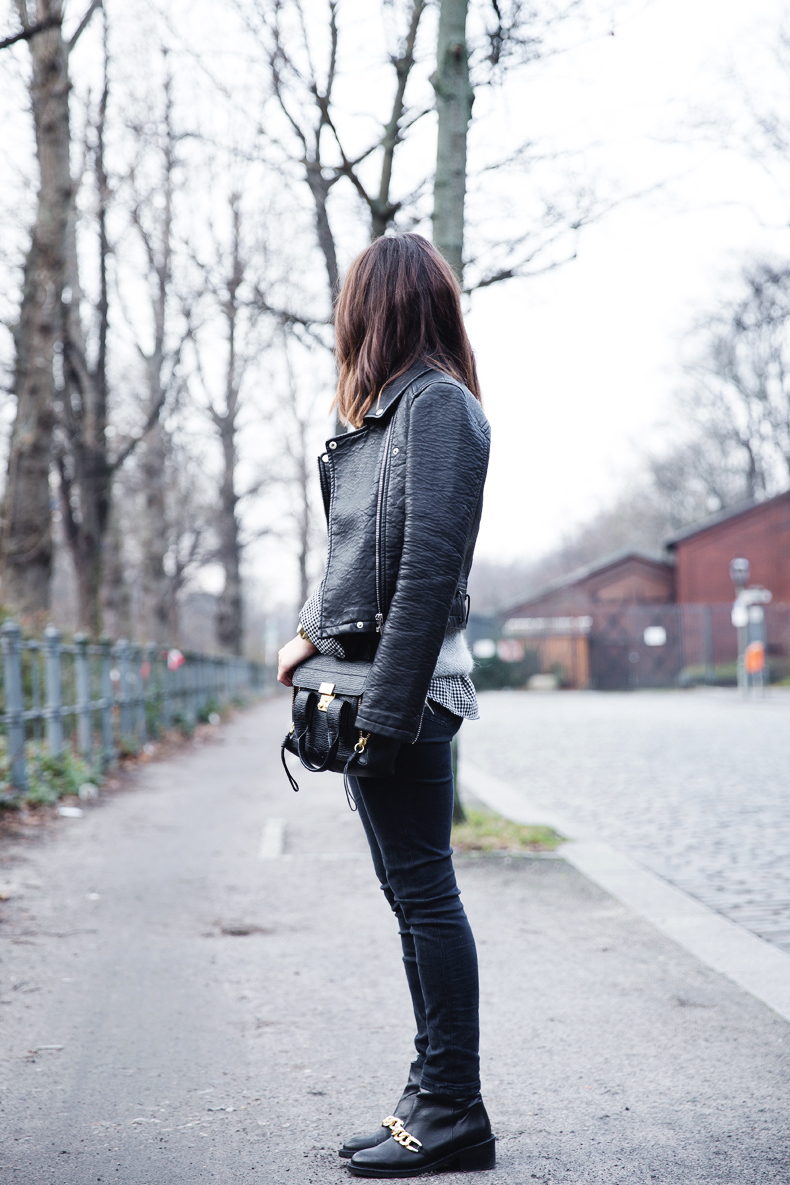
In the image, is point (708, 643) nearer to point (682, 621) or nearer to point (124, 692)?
point (682, 621)

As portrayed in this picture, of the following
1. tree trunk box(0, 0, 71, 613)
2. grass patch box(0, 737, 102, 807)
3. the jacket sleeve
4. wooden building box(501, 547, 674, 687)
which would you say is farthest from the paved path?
wooden building box(501, 547, 674, 687)

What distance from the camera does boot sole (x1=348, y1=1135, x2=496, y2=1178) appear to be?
7.76ft

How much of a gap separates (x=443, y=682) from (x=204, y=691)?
1766cm

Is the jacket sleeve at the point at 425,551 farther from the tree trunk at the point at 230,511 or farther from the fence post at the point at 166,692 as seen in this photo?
the tree trunk at the point at 230,511

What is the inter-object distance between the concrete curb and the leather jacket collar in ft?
7.66

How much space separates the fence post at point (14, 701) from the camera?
775cm

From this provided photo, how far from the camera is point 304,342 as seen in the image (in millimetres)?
9719

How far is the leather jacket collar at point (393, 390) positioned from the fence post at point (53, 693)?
23.4ft

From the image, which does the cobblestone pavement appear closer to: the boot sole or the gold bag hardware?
the boot sole

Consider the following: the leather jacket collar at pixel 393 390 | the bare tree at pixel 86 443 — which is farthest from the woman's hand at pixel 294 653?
the bare tree at pixel 86 443

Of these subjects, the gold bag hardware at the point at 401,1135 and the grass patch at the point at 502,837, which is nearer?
the gold bag hardware at the point at 401,1135

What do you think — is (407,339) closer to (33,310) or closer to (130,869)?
(130,869)

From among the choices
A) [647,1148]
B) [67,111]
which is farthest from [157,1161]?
[67,111]

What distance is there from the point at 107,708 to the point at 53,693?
193 cm
